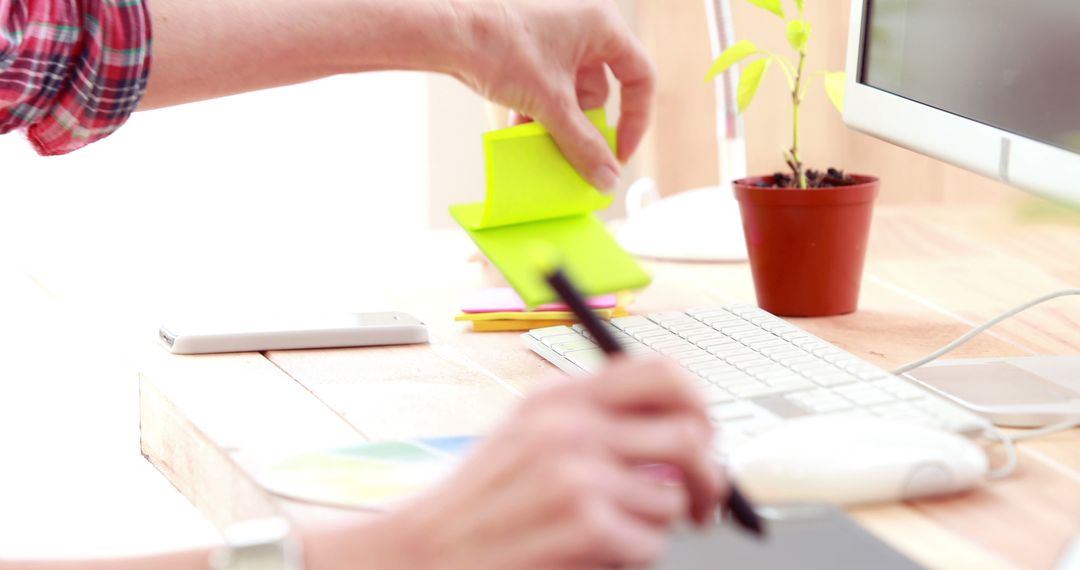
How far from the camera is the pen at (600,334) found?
566 millimetres

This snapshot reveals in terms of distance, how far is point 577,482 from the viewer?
20.2 inches

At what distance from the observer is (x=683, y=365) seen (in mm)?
878

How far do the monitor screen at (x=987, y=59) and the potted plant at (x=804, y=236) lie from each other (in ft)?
0.23

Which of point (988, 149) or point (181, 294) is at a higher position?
point (988, 149)

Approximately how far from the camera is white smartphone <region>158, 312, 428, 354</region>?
99 cm

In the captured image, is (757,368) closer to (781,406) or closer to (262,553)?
(781,406)

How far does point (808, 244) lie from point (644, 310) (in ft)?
0.47

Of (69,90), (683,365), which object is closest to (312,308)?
(69,90)

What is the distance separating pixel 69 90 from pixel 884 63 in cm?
62

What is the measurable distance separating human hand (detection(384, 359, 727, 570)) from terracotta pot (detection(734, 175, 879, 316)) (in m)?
0.54

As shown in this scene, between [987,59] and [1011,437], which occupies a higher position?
[987,59]

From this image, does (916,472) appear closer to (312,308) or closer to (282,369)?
(282,369)

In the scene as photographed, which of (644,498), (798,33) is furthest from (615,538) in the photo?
(798,33)

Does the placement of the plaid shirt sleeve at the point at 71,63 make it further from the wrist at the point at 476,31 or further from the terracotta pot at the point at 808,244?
the terracotta pot at the point at 808,244
